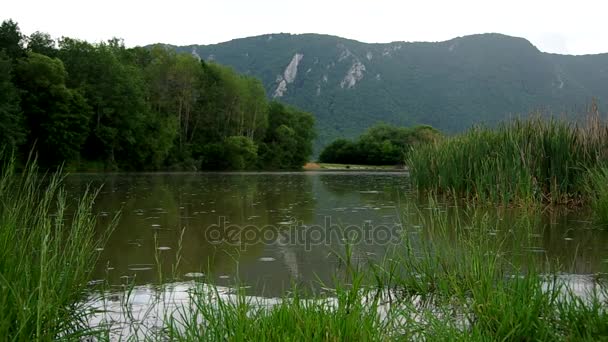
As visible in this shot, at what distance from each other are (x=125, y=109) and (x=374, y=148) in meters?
46.9

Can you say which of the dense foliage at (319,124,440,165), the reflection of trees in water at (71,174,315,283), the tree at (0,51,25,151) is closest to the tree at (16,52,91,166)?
the tree at (0,51,25,151)

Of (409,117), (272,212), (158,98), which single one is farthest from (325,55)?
(272,212)

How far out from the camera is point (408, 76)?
418 ft

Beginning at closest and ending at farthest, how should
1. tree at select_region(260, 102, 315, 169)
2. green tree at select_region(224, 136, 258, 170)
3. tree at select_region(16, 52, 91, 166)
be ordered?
tree at select_region(16, 52, 91, 166), green tree at select_region(224, 136, 258, 170), tree at select_region(260, 102, 315, 169)

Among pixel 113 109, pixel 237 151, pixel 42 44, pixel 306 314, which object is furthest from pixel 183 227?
pixel 237 151

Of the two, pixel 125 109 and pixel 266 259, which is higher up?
pixel 125 109

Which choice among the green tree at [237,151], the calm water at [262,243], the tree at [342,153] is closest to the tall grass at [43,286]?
the calm water at [262,243]

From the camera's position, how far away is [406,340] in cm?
244

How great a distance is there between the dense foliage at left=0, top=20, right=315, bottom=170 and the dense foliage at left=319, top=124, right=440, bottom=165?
19.2 metres

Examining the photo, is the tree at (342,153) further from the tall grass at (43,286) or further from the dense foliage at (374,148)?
the tall grass at (43,286)

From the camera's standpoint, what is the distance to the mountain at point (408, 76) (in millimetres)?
106331

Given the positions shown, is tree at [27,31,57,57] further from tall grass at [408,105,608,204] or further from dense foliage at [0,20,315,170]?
tall grass at [408,105,608,204]

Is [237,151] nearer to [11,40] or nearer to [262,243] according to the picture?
[11,40]

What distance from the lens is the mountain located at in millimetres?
106331
